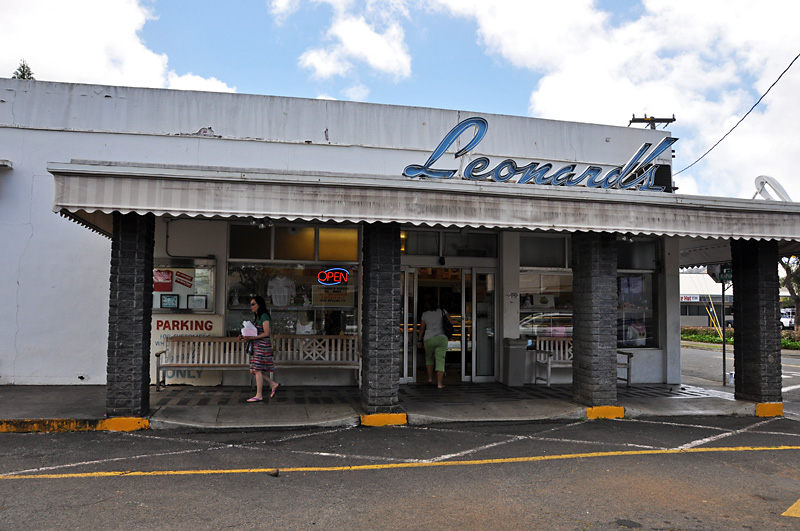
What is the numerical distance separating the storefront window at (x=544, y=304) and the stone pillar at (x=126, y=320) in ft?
24.4

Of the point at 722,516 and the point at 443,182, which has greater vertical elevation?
the point at 443,182

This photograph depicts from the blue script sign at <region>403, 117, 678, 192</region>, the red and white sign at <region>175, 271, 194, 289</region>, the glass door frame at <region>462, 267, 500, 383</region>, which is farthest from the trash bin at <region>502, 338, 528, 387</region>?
the red and white sign at <region>175, 271, 194, 289</region>

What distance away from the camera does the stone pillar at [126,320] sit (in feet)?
24.7

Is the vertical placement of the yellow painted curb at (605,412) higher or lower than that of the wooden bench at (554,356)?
lower

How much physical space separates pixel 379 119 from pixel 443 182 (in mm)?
4805

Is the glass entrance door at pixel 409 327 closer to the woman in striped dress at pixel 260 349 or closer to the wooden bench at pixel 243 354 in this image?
the wooden bench at pixel 243 354

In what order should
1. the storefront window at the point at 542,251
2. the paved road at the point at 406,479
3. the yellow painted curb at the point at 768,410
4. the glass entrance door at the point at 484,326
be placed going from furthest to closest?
the storefront window at the point at 542,251 → the glass entrance door at the point at 484,326 → the yellow painted curb at the point at 768,410 → the paved road at the point at 406,479

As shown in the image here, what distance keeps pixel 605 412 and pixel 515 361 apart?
8.86 ft

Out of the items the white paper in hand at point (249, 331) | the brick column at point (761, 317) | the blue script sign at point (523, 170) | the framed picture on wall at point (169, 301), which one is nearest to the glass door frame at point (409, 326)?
the blue script sign at point (523, 170)

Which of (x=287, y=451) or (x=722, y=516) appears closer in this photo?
(x=722, y=516)

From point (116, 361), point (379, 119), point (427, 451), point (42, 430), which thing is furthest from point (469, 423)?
point (379, 119)

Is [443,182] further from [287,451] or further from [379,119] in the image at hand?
[379,119]

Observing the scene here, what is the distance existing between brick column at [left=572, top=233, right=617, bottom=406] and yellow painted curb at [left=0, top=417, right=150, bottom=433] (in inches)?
257

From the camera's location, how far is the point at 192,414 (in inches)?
322
